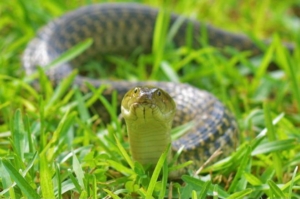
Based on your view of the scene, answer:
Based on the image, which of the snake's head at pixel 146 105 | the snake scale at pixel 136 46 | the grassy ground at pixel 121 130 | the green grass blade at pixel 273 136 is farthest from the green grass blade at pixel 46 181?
the green grass blade at pixel 273 136

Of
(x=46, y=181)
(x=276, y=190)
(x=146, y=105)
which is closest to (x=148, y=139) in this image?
(x=146, y=105)

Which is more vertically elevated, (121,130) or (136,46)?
(136,46)

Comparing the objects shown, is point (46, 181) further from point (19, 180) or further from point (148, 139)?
point (148, 139)

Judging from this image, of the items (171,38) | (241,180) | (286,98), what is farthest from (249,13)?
(241,180)

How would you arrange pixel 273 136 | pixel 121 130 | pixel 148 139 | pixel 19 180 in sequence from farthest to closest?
pixel 121 130 → pixel 273 136 → pixel 148 139 → pixel 19 180

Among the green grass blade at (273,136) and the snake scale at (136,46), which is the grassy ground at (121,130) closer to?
the green grass blade at (273,136)

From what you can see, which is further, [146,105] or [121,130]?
[121,130]

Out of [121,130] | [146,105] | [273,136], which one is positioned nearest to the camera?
[146,105]

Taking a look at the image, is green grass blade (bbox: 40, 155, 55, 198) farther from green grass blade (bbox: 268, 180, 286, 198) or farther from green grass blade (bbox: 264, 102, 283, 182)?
green grass blade (bbox: 264, 102, 283, 182)
